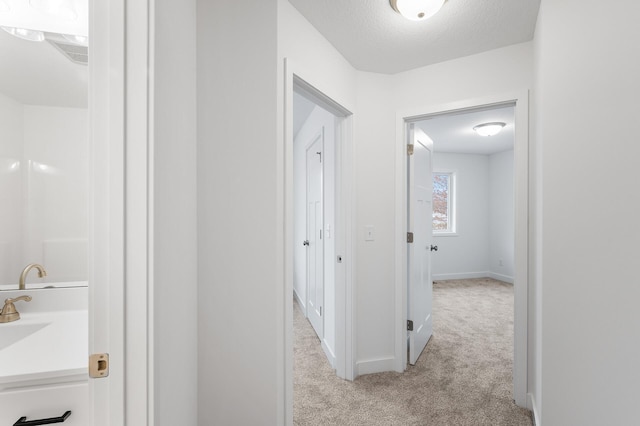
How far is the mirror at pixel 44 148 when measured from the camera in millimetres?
1200

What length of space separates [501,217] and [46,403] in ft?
21.1

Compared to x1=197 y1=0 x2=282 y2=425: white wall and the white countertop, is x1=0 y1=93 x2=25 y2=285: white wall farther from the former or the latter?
x1=197 y1=0 x2=282 y2=425: white wall

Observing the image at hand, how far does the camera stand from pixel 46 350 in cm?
100

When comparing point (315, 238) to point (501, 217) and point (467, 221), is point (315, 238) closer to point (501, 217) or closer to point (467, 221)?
point (467, 221)

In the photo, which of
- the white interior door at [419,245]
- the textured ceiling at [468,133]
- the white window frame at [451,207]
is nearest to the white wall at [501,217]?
the textured ceiling at [468,133]

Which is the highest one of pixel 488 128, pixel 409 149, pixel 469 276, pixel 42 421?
pixel 488 128

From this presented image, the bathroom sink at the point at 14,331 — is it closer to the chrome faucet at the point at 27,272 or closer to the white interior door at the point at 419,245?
the chrome faucet at the point at 27,272

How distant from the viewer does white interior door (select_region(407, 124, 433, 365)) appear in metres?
2.37

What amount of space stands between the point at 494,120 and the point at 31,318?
4.84m

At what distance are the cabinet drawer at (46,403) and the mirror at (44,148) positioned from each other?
1.68 ft

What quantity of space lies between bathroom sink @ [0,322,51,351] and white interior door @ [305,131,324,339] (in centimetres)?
205

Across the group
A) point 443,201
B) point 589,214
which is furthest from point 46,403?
point 443,201

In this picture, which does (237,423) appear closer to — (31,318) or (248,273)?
(248,273)

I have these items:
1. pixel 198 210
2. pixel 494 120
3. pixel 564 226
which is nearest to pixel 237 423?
pixel 198 210
